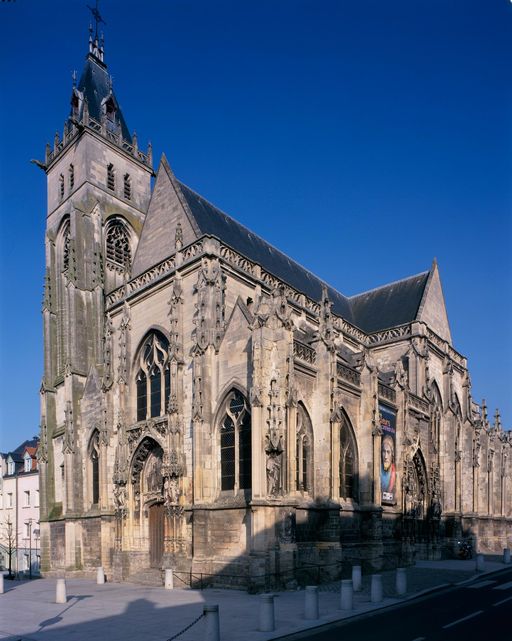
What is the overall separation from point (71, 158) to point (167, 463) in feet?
61.9

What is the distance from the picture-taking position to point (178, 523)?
56.2ft

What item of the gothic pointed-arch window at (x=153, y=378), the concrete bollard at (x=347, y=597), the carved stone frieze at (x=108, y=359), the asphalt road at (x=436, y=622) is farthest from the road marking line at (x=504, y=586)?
the carved stone frieze at (x=108, y=359)

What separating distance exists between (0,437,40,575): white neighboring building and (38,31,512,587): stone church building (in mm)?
12888

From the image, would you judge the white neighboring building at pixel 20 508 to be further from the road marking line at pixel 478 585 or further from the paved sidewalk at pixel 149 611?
the road marking line at pixel 478 585

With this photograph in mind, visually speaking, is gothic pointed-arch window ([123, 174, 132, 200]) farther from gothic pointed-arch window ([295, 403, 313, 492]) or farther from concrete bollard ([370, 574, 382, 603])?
concrete bollard ([370, 574, 382, 603])

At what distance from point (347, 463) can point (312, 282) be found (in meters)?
12.7

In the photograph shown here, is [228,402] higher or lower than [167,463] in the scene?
higher

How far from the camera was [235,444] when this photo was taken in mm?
16688

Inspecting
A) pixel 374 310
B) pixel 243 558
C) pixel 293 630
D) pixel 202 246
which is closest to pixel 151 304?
pixel 202 246

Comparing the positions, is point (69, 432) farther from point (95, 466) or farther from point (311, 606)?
point (311, 606)

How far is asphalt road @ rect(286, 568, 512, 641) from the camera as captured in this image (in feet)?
29.9

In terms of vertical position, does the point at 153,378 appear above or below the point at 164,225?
below

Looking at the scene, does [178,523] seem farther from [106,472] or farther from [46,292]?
[46,292]

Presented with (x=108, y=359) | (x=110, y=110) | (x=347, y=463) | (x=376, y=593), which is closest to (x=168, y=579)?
(x=376, y=593)
